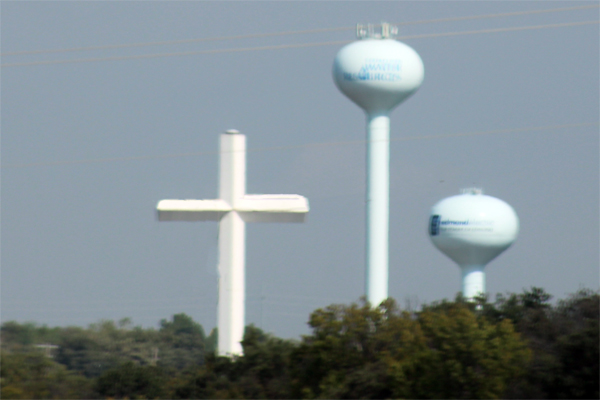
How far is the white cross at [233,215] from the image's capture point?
32.8 metres

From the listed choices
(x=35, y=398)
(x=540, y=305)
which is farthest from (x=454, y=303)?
(x=35, y=398)

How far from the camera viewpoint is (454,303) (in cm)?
3566

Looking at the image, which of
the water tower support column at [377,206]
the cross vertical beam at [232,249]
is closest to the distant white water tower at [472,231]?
the water tower support column at [377,206]

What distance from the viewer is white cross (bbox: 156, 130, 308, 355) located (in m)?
32.8

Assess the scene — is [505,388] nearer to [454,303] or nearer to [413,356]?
[413,356]

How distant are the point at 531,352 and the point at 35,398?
1310 centimetres

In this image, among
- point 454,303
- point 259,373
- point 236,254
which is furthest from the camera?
point 454,303

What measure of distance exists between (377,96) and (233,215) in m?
9.43

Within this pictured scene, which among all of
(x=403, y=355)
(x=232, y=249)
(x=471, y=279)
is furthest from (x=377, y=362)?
(x=471, y=279)

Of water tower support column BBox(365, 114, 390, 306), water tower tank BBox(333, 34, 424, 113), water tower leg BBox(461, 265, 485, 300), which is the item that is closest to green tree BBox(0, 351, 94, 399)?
water tower support column BBox(365, 114, 390, 306)

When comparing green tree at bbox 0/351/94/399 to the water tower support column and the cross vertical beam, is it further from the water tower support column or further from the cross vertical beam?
the water tower support column

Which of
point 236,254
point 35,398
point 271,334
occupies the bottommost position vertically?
point 35,398

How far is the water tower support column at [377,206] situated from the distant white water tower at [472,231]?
9.16 ft

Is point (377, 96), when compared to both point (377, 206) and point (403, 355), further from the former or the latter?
point (403, 355)
